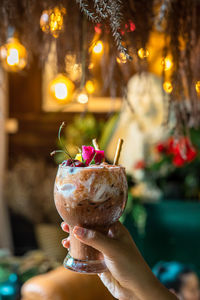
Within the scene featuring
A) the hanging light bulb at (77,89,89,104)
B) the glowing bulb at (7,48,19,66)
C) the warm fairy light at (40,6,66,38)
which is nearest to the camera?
the warm fairy light at (40,6,66,38)

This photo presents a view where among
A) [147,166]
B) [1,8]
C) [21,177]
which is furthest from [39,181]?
[1,8]

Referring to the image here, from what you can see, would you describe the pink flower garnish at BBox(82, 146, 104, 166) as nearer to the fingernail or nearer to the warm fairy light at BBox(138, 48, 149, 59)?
the fingernail

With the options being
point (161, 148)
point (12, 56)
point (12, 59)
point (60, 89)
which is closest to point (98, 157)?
point (12, 59)

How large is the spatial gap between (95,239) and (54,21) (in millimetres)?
577

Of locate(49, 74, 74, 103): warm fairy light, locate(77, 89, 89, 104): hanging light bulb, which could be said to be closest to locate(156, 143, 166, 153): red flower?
locate(49, 74, 74, 103): warm fairy light

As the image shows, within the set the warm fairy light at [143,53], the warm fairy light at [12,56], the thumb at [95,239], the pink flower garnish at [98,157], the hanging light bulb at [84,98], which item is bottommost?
the thumb at [95,239]

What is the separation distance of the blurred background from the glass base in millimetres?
337

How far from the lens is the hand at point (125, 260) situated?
2.47 ft

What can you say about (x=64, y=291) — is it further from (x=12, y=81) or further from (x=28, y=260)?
(x=12, y=81)

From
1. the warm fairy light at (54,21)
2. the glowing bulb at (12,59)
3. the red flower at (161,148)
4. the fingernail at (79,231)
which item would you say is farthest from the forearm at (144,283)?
the red flower at (161,148)

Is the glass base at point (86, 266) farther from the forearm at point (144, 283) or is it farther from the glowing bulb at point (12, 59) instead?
the glowing bulb at point (12, 59)

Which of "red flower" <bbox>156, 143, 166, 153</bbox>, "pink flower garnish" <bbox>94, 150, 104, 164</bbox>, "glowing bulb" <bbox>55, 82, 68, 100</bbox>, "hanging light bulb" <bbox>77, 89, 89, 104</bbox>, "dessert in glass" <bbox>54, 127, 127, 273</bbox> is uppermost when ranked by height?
"glowing bulb" <bbox>55, 82, 68, 100</bbox>

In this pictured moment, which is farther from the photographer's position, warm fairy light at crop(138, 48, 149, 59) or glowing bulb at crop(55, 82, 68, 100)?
glowing bulb at crop(55, 82, 68, 100)

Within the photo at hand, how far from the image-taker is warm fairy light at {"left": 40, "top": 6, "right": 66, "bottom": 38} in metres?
1.05
